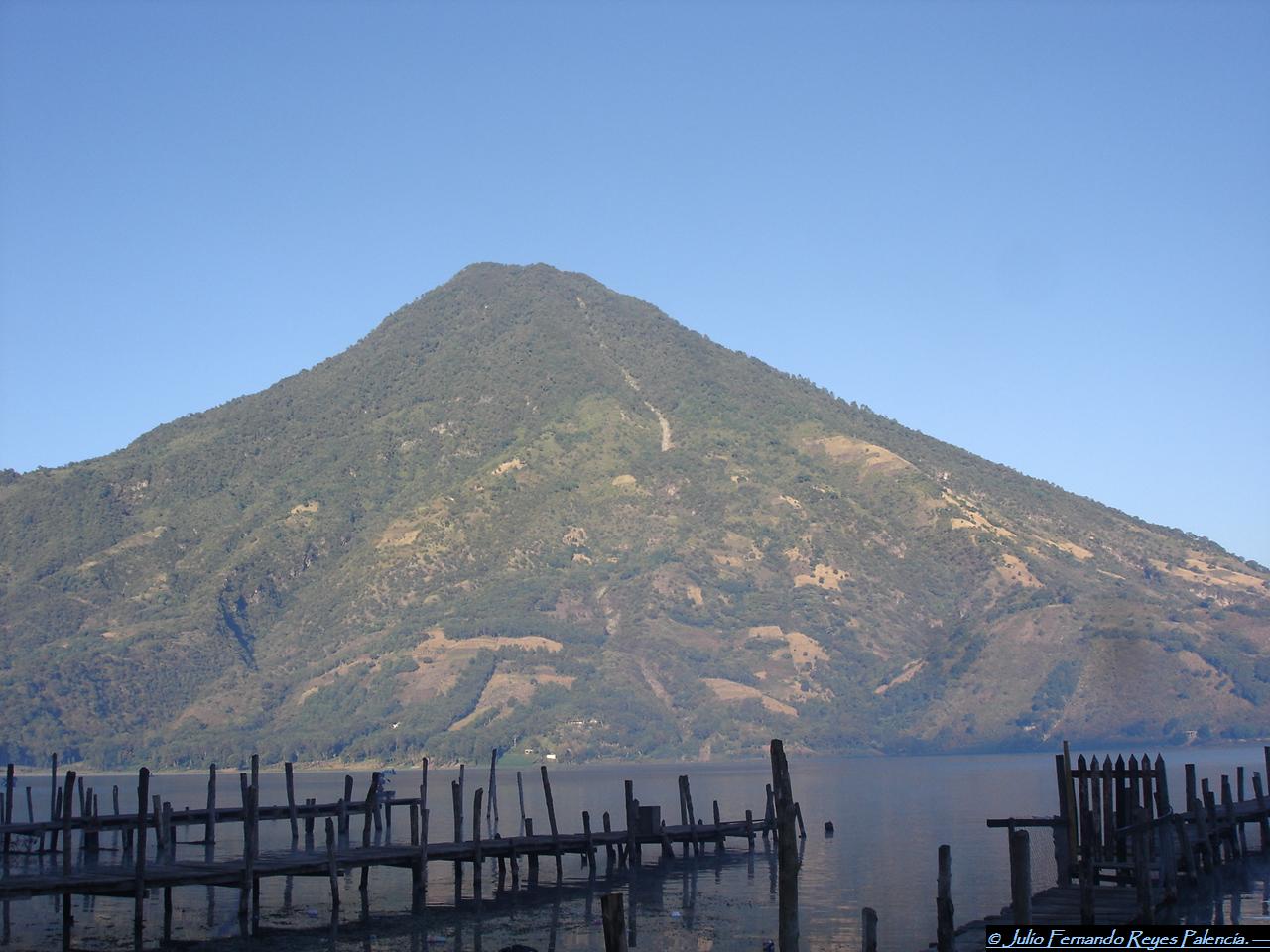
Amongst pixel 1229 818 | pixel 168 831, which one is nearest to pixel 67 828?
pixel 168 831

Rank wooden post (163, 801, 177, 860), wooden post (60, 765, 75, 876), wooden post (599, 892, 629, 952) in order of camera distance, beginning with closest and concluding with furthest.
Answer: wooden post (599, 892, 629, 952)
wooden post (60, 765, 75, 876)
wooden post (163, 801, 177, 860)

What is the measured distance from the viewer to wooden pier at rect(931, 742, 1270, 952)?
30.3 m

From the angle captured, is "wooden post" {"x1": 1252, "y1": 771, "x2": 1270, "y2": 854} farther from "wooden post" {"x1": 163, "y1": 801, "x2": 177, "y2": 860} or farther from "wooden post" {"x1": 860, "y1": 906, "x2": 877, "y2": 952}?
"wooden post" {"x1": 163, "y1": 801, "x2": 177, "y2": 860}

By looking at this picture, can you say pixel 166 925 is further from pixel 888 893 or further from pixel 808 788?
pixel 808 788

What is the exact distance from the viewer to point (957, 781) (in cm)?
15012

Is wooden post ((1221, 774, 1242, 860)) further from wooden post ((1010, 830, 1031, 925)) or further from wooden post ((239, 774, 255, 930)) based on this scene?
wooden post ((239, 774, 255, 930))

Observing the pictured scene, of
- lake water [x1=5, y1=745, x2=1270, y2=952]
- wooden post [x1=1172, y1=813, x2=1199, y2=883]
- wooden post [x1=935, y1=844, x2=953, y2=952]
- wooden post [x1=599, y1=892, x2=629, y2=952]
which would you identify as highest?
wooden post [x1=599, y1=892, x2=629, y2=952]

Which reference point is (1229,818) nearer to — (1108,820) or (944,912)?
(1108,820)

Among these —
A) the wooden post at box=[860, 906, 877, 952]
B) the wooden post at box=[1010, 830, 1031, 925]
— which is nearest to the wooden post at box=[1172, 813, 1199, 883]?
the wooden post at box=[1010, 830, 1031, 925]

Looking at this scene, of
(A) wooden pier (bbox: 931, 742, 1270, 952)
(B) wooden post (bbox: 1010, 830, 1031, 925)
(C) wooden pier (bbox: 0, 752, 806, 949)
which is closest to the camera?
(B) wooden post (bbox: 1010, 830, 1031, 925)

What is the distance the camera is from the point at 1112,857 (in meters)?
40.4

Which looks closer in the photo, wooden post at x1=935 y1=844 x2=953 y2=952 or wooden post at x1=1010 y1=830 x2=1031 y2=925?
wooden post at x1=1010 y1=830 x2=1031 y2=925

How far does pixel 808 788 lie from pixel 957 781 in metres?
18.3

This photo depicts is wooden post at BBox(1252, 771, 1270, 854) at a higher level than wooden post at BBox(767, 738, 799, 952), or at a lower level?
lower
